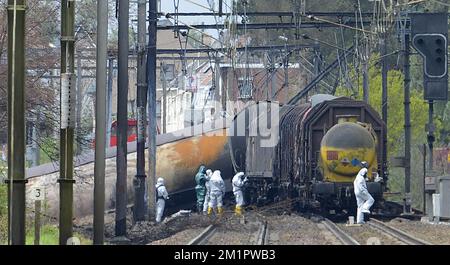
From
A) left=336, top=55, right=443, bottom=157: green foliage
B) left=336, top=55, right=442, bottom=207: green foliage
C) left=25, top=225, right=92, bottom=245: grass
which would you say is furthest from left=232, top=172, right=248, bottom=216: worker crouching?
left=336, top=55, right=443, bottom=157: green foliage

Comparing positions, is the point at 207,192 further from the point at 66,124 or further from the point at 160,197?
the point at 66,124

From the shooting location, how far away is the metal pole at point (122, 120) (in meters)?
24.2

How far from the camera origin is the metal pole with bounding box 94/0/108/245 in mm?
15305

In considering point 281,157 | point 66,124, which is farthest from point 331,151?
point 66,124

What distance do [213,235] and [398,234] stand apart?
393 centimetres

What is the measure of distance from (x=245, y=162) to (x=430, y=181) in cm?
985

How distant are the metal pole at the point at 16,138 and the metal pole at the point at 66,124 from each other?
92cm

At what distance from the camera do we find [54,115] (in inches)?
1148

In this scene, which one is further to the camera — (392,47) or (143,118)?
(392,47)

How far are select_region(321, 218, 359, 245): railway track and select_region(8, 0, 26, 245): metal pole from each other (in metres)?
9.17

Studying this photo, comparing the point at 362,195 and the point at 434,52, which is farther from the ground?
the point at 434,52

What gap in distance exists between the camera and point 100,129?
51.9 ft
